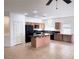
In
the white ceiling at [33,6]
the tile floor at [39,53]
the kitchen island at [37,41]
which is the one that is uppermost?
the white ceiling at [33,6]

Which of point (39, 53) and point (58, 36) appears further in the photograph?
point (58, 36)

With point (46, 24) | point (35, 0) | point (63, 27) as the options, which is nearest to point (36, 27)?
point (46, 24)

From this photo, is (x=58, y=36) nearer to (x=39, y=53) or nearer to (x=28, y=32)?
(x=28, y=32)

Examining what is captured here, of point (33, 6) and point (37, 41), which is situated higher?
point (33, 6)

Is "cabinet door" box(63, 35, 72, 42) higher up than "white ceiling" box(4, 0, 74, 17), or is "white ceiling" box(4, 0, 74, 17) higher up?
"white ceiling" box(4, 0, 74, 17)

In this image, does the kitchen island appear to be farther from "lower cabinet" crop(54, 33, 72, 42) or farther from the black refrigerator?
"lower cabinet" crop(54, 33, 72, 42)

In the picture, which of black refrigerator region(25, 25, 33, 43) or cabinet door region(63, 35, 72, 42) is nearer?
black refrigerator region(25, 25, 33, 43)

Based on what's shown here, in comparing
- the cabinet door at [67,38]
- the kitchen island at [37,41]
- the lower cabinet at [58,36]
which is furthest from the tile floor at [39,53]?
the lower cabinet at [58,36]

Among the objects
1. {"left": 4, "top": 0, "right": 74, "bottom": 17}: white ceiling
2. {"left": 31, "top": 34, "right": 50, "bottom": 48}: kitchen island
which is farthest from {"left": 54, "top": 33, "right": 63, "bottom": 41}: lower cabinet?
{"left": 4, "top": 0, "right": 74, "bottom": 17}: white ceiling

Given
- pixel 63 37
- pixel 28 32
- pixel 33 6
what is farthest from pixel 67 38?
pixel 33 6

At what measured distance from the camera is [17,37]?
852cm

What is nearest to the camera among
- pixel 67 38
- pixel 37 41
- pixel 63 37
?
pixel 37 41

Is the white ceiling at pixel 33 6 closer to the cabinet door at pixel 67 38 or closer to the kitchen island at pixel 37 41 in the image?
the kitchen island at pixel 37 41
